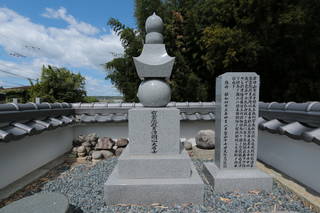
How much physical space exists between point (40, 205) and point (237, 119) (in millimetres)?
3688

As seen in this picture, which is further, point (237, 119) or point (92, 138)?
point (92, 138)

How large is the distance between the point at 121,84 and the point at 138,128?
7383 millimetres

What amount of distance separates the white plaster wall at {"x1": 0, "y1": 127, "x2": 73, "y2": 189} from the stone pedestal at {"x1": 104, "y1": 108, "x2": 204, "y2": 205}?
7.53ft

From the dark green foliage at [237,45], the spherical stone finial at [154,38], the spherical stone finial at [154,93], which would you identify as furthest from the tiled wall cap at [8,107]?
the dark green foliage at [237,45]

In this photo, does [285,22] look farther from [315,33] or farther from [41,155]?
[41,155]

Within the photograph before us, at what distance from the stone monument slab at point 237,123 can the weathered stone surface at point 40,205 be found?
272cm

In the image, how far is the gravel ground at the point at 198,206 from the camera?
8.75ft

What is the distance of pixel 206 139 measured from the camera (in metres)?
5.85

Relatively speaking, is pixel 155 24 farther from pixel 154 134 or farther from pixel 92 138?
pixel 92 138

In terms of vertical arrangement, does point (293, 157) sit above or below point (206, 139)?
above

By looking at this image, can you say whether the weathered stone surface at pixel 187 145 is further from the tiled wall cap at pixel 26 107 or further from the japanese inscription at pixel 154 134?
the tiled wall cap at pixel 26 107

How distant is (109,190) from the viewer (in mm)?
2732

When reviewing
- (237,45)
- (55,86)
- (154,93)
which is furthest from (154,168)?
(55,86)

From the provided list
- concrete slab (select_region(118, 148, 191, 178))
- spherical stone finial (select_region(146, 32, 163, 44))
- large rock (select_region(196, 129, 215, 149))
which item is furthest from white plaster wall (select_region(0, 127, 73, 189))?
large rock (select_region(196, 129, 215, 149))
